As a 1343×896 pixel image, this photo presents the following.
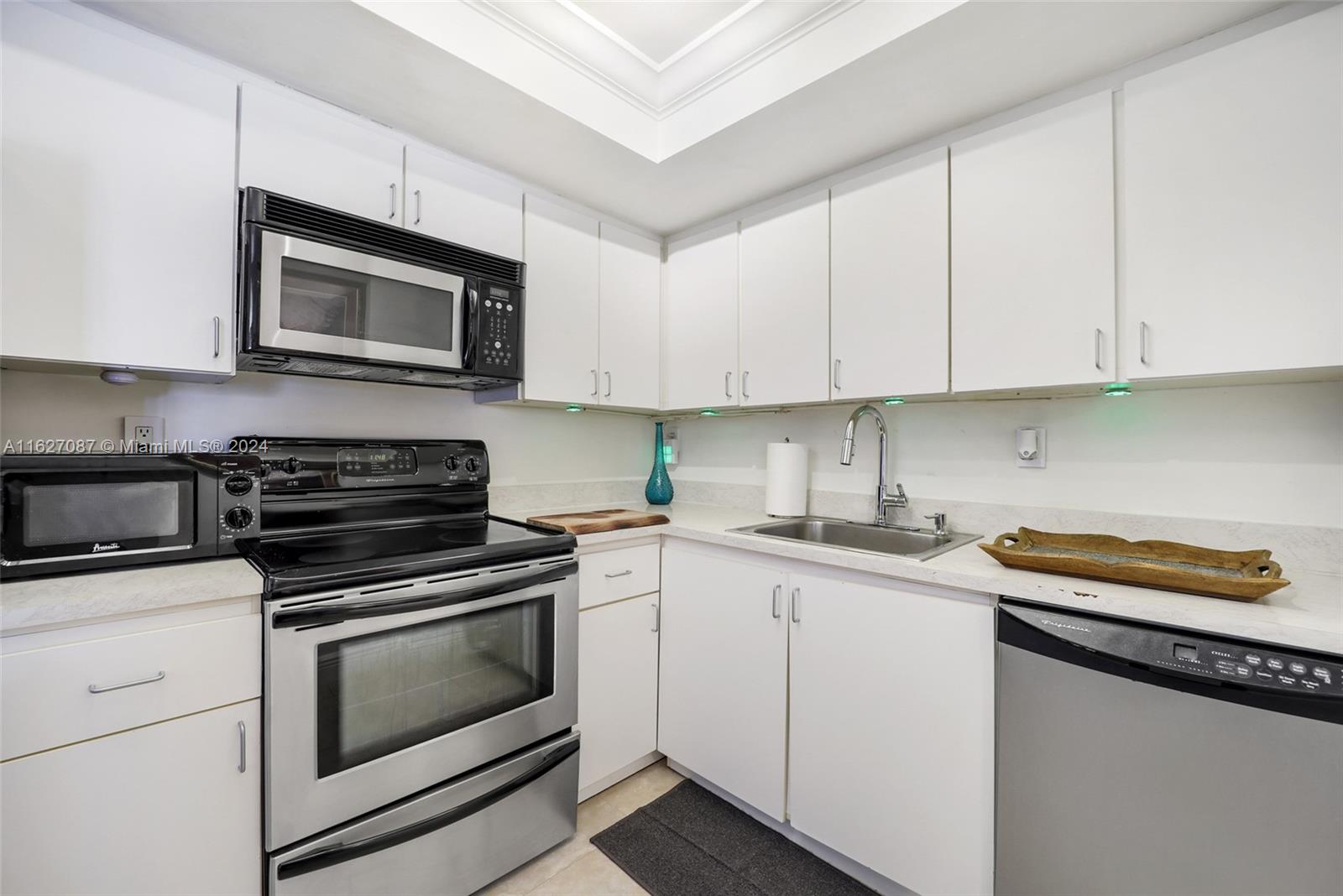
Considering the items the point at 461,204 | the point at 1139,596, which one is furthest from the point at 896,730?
the point at 461,204

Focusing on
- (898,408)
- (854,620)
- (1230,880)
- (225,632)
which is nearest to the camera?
(1230,880)

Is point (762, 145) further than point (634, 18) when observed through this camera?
Yes

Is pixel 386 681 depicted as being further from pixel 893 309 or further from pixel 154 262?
pixel 893 309

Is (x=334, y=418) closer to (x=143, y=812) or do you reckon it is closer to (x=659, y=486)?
(x=143, y=812)

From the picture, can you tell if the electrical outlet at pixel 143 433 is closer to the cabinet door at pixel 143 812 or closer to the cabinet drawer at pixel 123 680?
the cabinet drawer at pixel 123 680

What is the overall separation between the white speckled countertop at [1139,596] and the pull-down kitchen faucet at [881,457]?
359 mm

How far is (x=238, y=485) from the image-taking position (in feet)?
4.70

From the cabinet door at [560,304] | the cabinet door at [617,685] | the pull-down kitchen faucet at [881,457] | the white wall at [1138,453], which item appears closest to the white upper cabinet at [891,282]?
the pull-down kitchen faucet at [881,457]

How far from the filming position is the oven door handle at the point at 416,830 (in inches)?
47.5

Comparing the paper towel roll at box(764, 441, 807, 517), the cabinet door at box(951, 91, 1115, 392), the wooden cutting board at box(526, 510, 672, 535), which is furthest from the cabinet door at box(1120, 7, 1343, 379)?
the wooden cutting board at box(526, 510, 672, 535)

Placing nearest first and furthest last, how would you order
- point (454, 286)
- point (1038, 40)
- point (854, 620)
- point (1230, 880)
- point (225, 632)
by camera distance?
point (1230, 880) → point (225, 632) → point (1038, 40) → point (854, 620) → point (454, 286)

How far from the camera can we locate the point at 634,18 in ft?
5.19

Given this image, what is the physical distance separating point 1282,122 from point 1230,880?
1.53 meters

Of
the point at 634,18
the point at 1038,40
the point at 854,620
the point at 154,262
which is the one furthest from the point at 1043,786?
the point at 154,262
